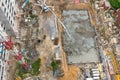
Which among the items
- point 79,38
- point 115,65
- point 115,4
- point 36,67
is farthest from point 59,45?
point 115,4

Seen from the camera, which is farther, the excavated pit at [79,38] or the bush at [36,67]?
the excavated pit at [79,38]

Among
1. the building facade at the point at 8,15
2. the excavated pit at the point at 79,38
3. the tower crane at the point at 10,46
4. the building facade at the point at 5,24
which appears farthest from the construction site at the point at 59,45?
the building facade at the point at 8,15

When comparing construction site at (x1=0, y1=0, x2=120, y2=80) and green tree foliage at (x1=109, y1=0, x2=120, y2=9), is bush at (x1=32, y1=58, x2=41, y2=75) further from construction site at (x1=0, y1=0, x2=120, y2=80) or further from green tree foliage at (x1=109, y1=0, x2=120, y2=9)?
green tree foliage at (x1=109, y1=0, x2=120, y2=9)

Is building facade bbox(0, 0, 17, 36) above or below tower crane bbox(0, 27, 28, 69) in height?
above

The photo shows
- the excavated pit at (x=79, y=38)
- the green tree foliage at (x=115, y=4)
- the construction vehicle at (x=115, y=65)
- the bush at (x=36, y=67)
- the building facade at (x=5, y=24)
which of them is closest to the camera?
the building facade at (x=5, y=24)

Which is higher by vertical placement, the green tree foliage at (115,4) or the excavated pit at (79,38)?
the green tree foliage at (115,4)

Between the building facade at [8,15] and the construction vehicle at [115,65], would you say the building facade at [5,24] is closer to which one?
the building facade at [8,15]

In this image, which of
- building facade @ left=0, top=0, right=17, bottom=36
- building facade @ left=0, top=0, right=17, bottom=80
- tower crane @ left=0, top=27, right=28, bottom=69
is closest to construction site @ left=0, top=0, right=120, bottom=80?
tower crane @ left=0, top=27, right=28, bottom=69
